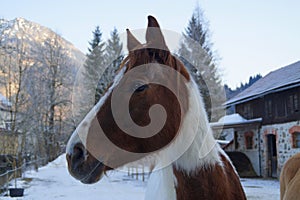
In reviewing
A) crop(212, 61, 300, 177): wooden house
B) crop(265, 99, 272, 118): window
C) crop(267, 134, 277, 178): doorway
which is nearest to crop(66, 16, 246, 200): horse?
crop(212, 61, 300, 177): wooden house

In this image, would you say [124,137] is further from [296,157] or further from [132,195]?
[132,195]

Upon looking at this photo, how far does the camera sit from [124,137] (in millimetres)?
1528

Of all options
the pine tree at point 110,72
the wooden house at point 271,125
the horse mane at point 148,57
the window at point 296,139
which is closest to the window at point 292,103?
the wooden house at point 271,125

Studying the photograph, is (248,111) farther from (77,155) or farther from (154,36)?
(77,155)

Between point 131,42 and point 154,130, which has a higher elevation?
point 131,42

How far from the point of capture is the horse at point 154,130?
4.81 feet

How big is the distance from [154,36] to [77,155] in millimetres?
653

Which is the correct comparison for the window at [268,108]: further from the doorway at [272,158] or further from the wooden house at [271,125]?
the doorway at [272,158]

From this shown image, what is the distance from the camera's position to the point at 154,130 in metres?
1.56

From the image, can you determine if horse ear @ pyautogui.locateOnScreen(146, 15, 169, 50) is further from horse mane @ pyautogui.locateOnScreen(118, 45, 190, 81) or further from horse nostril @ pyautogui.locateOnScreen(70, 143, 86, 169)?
horse nostril @ pyautogui.locateOnScreen(70, 143, 86, 169)

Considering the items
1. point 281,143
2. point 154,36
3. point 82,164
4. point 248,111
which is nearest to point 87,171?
point 82,164

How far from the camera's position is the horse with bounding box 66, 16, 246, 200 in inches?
57.7

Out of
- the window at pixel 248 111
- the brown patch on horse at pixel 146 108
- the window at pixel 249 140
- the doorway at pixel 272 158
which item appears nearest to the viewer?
the brown patch on horse at pixel 146 108

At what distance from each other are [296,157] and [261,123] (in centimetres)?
1317
